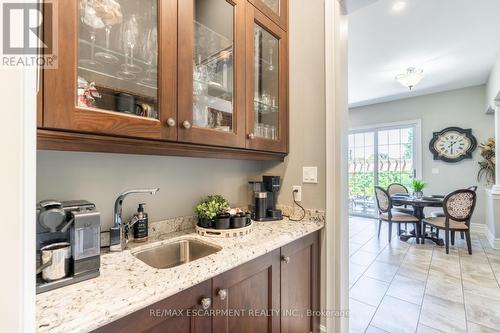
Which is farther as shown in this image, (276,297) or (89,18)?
(276,297)

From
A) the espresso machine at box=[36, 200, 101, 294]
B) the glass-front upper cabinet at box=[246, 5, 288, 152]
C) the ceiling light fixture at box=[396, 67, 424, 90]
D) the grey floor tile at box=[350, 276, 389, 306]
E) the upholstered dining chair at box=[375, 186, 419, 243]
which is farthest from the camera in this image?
the upholstered dining chair at box=[375, 186, 419, 243]

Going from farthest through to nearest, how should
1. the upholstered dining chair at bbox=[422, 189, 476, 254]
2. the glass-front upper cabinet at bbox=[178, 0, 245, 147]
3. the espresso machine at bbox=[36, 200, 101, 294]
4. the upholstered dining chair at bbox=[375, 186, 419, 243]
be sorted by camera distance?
the upholstered dining chair at bbox=[375, 186, 419, 243]
the upholstered dining chair at bbox=[422, 189, 476, 254]
the glass-front upper cabinet at bbox=[178, 0, 245, 147]
the espresso machine at bbox=[36, 200, 101, 294]

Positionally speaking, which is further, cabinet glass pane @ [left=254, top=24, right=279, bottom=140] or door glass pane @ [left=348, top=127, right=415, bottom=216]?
door glass pane @ [left=348, top=127, right=415, bottom=216]

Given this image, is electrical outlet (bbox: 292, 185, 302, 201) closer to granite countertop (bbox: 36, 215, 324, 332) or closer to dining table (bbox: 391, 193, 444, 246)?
granite countertop (bbox: 36, 215, 324, 332)

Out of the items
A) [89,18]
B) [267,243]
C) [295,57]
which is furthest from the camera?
[295,57]

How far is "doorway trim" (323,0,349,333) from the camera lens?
1523mm

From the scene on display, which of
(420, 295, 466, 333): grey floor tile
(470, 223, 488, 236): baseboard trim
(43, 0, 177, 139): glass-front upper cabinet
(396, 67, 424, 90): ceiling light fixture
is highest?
(396, 67, 424, 90): ceiling light fixture

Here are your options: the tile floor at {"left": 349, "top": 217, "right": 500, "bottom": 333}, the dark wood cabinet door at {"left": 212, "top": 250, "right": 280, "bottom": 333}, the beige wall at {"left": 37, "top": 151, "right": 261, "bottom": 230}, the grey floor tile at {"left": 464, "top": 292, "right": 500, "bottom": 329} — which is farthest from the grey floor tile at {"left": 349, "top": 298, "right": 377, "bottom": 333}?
the beige wall at {"left": 37, "top": 151, "right": 261, "bottom": 230}

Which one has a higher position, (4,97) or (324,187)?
(4,97)

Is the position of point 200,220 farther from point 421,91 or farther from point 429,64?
point 421,91

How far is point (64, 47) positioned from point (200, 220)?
39.5 inches

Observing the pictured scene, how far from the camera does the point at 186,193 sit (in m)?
1.51

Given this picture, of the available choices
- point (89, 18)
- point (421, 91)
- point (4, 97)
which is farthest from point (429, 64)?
point (4, 97)

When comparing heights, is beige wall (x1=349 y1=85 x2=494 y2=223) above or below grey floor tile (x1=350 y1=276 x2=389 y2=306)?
above
